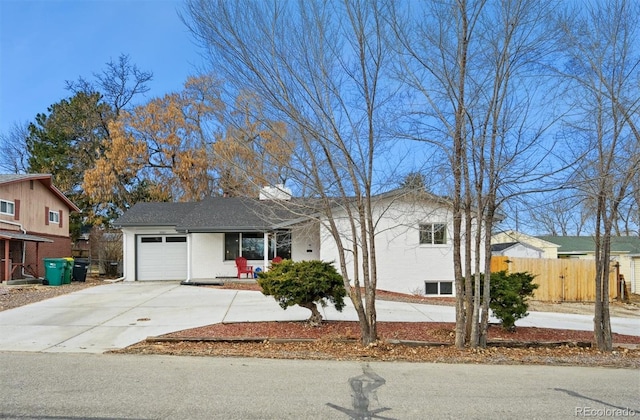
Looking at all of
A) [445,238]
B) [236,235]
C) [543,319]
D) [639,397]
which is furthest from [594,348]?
[236,235]

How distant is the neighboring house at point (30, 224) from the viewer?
22766mm

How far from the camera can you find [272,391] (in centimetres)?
570

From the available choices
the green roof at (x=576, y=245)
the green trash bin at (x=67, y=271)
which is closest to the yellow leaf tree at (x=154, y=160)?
the green trash bin at (x=67, y=271)

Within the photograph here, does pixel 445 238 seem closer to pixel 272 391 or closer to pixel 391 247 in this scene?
pixel 391 247

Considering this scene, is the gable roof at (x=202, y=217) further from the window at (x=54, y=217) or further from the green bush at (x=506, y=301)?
the green bush at (x=506, y=301)

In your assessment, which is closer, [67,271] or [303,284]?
[303,284]

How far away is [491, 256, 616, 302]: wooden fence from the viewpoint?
20109 millimetres

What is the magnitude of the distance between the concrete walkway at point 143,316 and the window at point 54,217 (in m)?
14.3

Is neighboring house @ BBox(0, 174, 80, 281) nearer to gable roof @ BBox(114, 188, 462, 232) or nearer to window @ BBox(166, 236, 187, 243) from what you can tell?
gable roof @ BBox(114, 188, 462, 232)

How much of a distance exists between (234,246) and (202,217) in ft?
6.17

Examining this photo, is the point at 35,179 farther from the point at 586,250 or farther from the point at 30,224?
the point at 586,250

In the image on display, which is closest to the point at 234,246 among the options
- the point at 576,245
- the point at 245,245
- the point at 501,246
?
the point at 245,245

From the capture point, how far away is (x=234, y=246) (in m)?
21.6

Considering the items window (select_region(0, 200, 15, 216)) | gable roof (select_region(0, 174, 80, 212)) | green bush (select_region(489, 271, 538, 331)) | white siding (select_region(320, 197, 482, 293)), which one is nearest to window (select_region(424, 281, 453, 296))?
white siding (select_region(320, 197, 482, 293))
